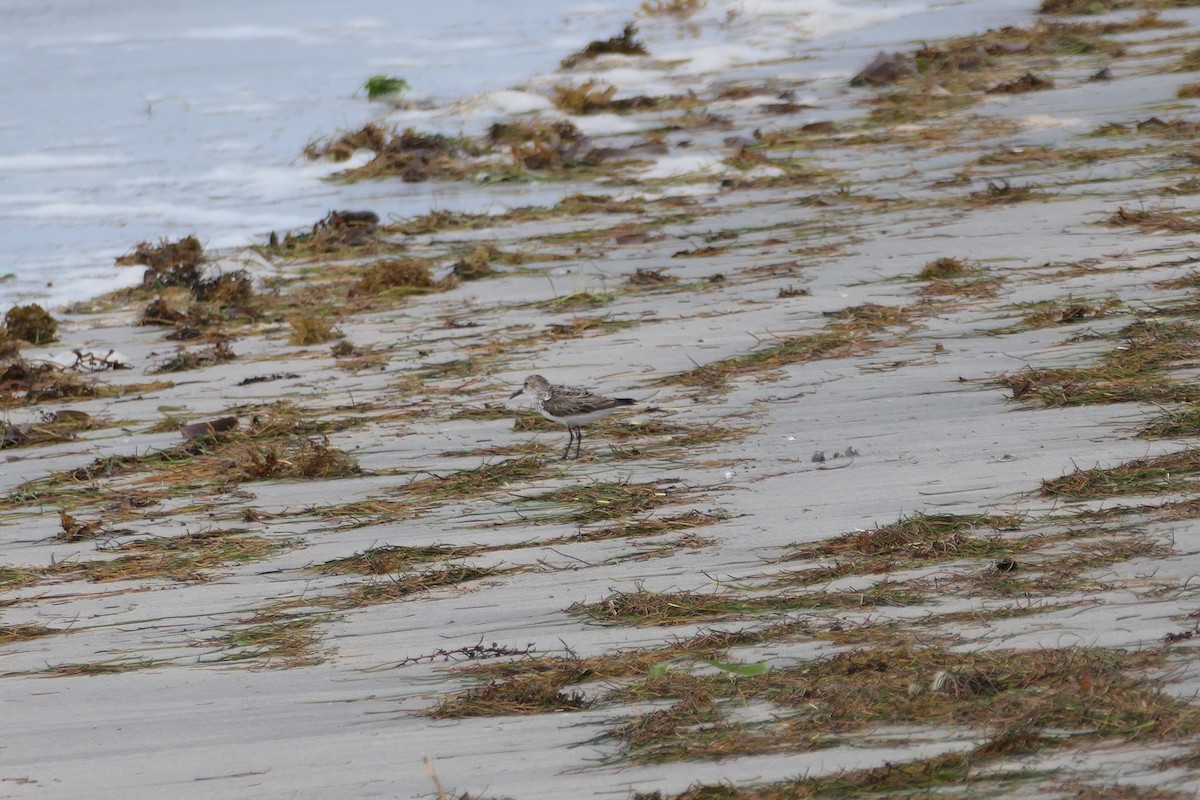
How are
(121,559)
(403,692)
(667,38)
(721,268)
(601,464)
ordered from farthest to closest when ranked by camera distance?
1. (667,38)
2. (721,268)
3. (601,464)
4. (121,559)
5. (403,692)

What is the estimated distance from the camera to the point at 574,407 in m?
5.06

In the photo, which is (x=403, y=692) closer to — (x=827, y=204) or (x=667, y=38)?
(x=827, y=204)

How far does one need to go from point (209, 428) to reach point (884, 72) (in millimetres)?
7330

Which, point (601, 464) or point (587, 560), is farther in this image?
point (601, 464)

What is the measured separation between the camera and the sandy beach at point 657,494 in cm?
281

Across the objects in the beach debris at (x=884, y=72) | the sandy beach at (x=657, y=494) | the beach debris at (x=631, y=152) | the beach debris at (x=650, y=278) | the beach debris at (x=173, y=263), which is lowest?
the sandy beach at (x=657, y=494)

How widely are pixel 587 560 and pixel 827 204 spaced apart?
191 inches

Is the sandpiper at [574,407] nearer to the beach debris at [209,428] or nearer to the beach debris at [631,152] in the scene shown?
the beach debris at [209,428]

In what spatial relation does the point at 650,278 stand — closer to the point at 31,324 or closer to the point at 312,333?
the point at 312,333

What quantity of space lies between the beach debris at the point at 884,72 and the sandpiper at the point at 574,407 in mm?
6952

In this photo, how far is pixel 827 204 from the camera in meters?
8.36

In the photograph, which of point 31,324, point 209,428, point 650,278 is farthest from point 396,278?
point 209,428

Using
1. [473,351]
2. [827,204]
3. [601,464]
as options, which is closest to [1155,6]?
[827,204]

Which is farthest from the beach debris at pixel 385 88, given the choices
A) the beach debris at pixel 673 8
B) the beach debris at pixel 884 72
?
the beach debris at pixel 884 72
